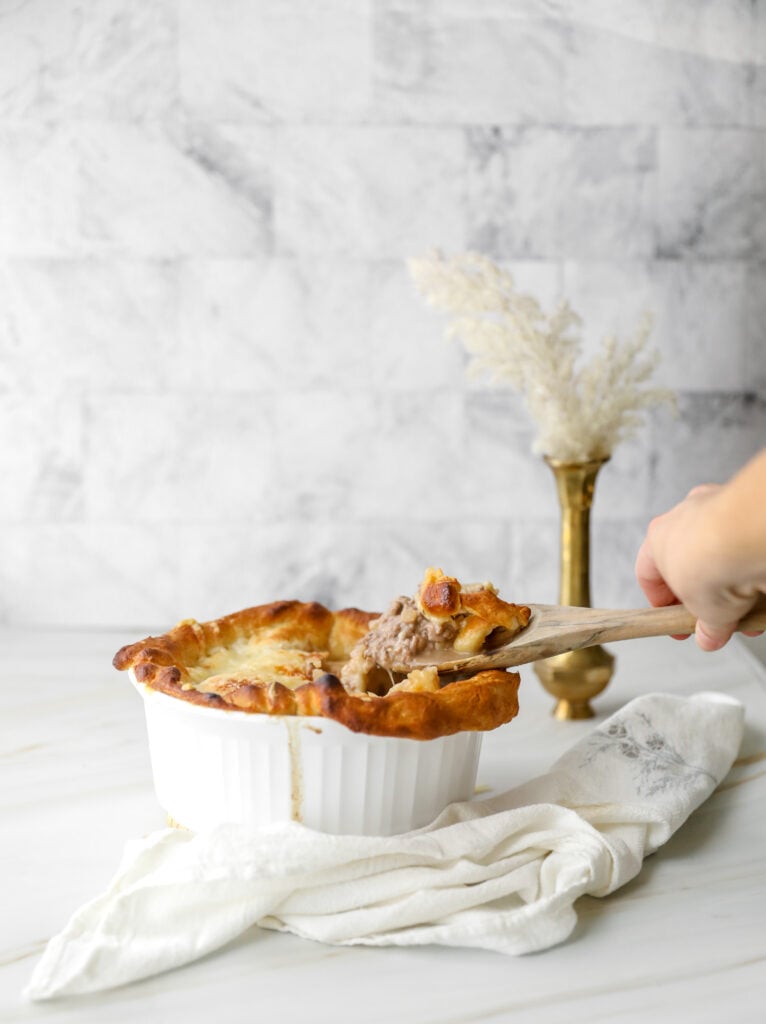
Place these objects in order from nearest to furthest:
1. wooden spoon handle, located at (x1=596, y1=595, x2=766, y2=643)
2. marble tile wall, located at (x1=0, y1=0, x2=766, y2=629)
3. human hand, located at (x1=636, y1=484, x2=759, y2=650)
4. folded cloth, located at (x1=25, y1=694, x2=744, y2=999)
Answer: human hand, located at (x1=636, y1=484, x2=759, y2=650), folded cloth, located at (x1=25, y1=694, x2=744, y2=999), wooden spoon handle, located at (x1=596, y1=595, x2=766, y2=643), marble tile wall, located at (x1=0, y1=0, x2=766, y2=629)

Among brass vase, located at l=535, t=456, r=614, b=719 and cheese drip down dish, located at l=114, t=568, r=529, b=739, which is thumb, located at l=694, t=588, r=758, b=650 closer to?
cheese drip down dish, located at l=114, t=568, r=529, b=739

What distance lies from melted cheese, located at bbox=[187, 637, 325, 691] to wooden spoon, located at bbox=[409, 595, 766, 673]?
0.10 metres

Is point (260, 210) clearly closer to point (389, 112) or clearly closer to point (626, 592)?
point (389, 112)

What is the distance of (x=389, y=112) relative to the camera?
1672mm

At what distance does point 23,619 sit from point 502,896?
3.89 feet

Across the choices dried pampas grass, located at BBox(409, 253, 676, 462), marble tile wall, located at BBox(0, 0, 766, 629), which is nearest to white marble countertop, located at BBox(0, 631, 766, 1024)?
dried pampas grass, located at BBox(409, 253, 676, 462)

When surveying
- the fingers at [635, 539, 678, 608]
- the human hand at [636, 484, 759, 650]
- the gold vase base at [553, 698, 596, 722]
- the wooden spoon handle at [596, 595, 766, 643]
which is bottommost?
the gold vase base at [553, 698, 596, 722]

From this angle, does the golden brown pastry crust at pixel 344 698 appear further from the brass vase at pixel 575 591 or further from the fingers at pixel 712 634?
the brass vase at pixel 575 591

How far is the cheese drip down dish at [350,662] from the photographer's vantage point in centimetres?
89

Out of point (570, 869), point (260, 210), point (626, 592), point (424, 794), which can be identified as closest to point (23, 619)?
point (260, 210)

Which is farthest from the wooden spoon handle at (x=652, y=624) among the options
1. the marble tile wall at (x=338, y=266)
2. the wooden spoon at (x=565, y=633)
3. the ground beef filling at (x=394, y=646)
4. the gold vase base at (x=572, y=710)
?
the marble tile wall at (x=338, y=266)

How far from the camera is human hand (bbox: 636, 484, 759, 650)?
72 cm

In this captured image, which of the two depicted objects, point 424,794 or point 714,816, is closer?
point 424,794

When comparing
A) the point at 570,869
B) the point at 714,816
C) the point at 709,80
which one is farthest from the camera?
the point at 709,80
